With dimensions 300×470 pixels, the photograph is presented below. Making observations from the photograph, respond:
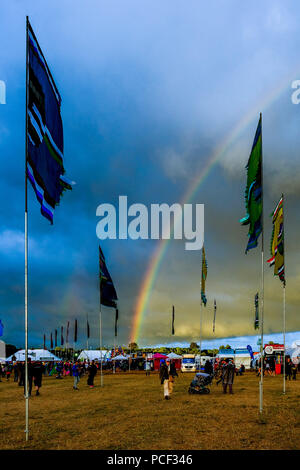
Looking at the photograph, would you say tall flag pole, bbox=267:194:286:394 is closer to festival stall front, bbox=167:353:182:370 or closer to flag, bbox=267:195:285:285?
flag, bbox=267:195:285:285

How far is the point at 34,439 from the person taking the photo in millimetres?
12383

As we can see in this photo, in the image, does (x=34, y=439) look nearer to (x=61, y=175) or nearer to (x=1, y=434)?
(x=1, y=434)

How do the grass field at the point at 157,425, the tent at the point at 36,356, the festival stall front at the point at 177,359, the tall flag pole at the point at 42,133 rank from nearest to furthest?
the grass field at the point at 157,425, the tall flag pole at the point at 42,133, the tent at the point at 36,356, the festival stall front at the point at 177,359

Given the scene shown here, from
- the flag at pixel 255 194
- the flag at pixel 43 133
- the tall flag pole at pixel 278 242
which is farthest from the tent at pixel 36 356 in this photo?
the flag at pixel 43 133

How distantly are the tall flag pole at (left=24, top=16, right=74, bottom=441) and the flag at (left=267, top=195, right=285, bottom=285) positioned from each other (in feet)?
41.2

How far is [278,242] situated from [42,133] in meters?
14.9

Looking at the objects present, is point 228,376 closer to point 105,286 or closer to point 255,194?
point 105,286

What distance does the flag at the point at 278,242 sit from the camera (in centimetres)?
2356

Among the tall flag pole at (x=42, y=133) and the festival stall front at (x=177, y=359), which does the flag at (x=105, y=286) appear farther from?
the festival stall front at (x=177, y=359)

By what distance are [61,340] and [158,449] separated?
423 feet

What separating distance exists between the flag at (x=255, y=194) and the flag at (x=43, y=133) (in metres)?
6.87

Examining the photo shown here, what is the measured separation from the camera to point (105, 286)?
114ft
